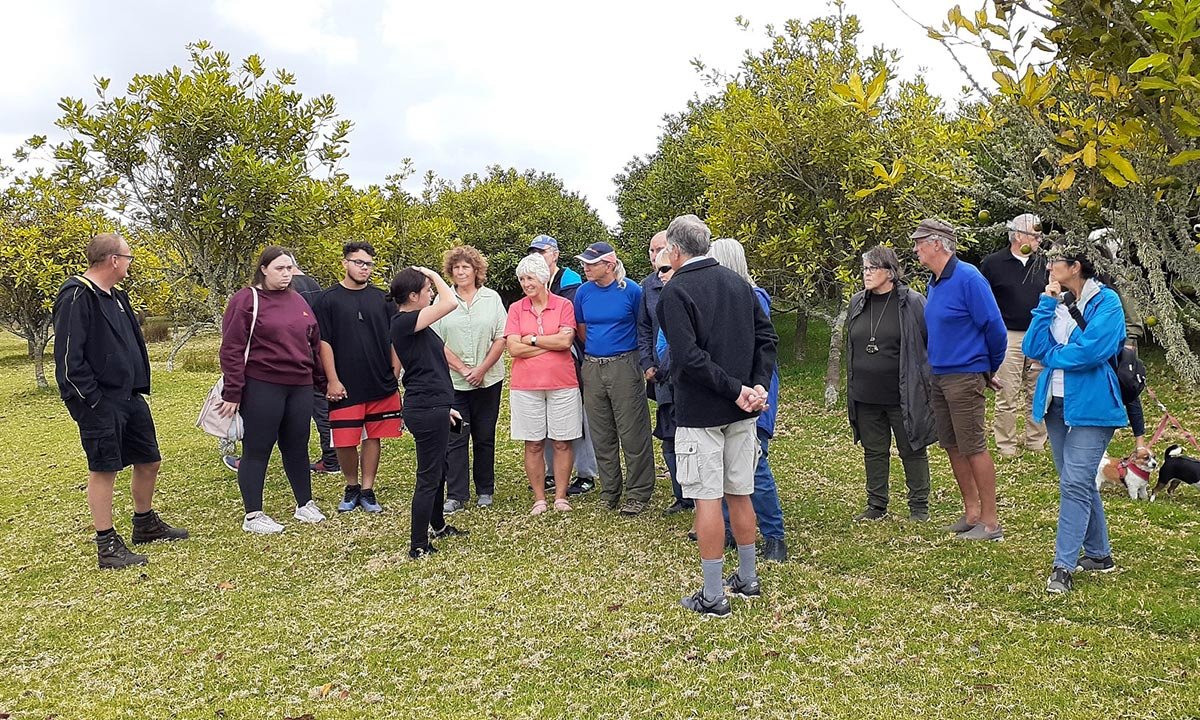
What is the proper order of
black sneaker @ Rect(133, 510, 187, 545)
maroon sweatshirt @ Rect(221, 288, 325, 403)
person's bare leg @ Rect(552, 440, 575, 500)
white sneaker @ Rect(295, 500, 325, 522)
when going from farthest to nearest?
person's bare leg @ Rect(552, 440, 575, 500)
white sneaker @ Rect(295, 500, 325, 522)
black sneaker @ Rect(133, 510, 187, 545)
maroon sweatshirt @ Rect(221, 288, 325, 403)

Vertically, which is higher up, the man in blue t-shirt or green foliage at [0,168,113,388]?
green foliage at [0,168,113,388]

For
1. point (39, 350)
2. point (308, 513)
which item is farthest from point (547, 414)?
point (39, 350)

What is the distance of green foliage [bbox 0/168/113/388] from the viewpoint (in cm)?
1559

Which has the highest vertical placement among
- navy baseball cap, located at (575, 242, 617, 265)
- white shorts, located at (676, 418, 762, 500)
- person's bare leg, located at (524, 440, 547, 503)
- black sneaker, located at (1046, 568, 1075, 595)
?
navy baseball cap, located at (575, 242, 617, 265)

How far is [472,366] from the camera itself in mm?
7078

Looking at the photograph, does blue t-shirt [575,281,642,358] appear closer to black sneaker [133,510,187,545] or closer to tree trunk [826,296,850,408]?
black sneaker [133,510,187,545]

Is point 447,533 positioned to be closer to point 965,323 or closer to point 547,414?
point 547,414

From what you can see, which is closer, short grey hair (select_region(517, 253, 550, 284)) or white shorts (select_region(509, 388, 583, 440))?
short grey hair (select_region(517, 253, 550, 284))

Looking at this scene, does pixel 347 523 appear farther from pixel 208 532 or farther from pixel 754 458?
pixel 754 458

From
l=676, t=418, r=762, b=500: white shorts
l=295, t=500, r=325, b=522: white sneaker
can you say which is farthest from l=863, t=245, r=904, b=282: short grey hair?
l=295, t=500, r=325, b=522: white sneaker

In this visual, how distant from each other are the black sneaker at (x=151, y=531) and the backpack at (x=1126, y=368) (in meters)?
6.34

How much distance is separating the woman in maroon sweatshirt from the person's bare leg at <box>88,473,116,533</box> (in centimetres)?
90

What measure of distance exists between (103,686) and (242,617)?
880mm

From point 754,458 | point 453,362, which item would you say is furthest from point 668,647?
point 453,362
